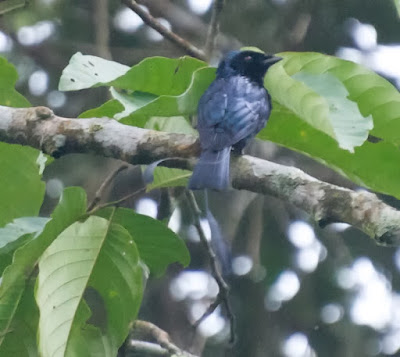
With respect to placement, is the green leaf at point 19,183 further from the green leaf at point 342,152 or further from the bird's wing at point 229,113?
the green leaf at point 342,152

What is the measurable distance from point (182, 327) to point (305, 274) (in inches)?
30.8

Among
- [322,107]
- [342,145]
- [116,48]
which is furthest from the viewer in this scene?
[116,48]

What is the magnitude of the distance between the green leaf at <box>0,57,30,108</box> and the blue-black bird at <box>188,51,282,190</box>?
60 centimetres

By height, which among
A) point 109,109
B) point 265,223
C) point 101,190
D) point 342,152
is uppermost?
point 342,152

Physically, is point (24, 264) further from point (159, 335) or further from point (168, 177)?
point (159, 335)

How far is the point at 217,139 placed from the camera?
2.64m

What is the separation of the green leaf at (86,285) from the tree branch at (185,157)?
0.23m

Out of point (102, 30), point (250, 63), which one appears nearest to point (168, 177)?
point (250, 63)

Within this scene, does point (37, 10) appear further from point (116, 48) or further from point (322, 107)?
point (322, 107)

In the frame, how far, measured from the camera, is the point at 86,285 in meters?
2.29

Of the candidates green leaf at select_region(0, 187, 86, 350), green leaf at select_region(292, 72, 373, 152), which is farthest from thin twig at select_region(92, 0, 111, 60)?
green leaf at select_region(292, 72, 373, 152)

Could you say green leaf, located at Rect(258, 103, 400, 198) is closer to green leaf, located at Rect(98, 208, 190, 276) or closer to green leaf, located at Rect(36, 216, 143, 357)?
green leaf, located at Rect(98, 208, 190, 276)

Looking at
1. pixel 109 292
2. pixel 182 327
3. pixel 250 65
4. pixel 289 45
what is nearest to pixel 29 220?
pixel 109 292

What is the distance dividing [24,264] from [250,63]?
1.68 metres
